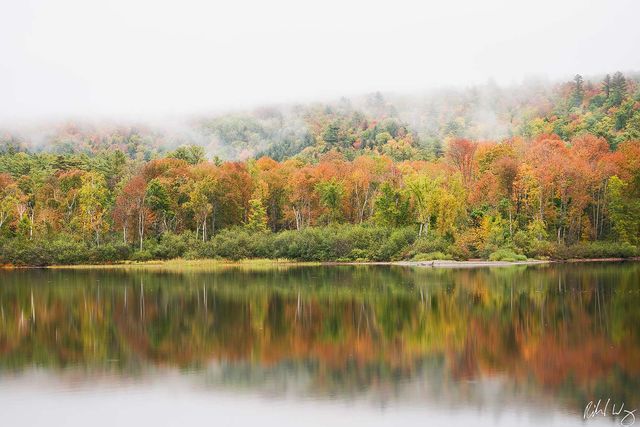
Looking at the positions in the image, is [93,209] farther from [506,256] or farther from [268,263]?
[506,256]

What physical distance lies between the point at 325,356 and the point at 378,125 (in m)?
111

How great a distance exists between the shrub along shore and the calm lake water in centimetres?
2500

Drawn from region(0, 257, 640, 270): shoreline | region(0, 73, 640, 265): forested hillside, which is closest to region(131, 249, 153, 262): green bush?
region(0, 73, 640, 265): forested hillside

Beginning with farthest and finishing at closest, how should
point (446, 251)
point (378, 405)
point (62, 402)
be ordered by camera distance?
1. point (446, 251)
2. point (62, 402)
3. point (378, 405)

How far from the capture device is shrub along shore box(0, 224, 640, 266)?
6200cm

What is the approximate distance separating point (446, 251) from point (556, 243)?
9.47 metres

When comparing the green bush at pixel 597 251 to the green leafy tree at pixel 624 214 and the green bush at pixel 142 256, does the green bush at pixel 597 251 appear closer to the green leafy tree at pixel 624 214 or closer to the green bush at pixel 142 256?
the green leafy tree at pixel 624 214

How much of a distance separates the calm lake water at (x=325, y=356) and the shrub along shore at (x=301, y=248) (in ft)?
82.0

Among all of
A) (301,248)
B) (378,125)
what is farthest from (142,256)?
(378,125)

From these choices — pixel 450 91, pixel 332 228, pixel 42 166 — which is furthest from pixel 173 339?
pixel 450 91

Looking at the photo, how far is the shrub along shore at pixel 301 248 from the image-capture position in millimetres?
62000

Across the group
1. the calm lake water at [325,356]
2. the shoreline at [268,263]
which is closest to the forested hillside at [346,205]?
the shoreline at [268,263]

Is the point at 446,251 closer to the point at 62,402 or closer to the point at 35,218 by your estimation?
the point at 35,218

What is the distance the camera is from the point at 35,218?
75750 mm
